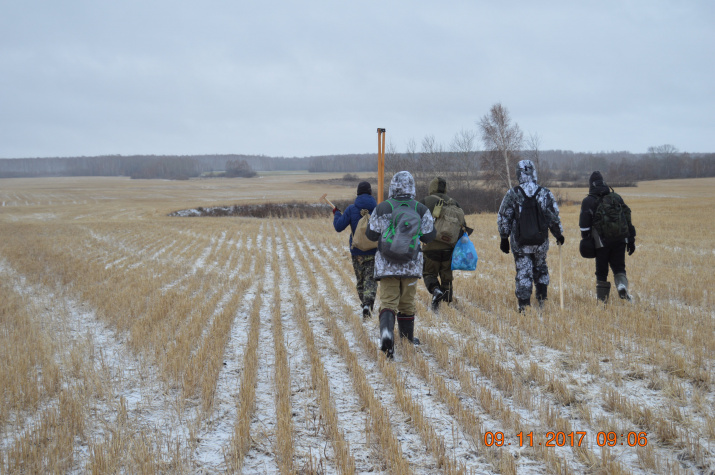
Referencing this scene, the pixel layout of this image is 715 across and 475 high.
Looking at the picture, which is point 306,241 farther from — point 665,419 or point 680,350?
point 665,419

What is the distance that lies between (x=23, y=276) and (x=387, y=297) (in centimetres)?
1030

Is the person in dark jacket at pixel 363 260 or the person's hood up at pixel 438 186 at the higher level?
the person's hood up at pixel 438 186

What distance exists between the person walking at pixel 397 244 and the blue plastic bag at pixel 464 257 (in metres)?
1.76

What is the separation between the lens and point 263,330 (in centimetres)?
705

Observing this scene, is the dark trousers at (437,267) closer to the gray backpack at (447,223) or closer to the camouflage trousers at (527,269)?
the gray backpack at (447,223)

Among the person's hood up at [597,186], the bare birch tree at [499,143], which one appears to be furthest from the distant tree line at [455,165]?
the person's hood up at [597,186]

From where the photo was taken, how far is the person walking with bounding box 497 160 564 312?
23.4 feet

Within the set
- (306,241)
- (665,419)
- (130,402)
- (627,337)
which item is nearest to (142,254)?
(306,241)

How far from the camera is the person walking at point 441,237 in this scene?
745cm

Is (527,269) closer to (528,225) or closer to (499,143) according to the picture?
(528,225)

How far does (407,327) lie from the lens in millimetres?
5992

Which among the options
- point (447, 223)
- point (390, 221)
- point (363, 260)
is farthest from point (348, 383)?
point (447, 223)

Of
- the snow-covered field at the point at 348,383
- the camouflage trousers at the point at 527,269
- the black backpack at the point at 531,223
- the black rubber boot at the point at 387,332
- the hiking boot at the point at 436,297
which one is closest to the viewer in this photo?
the snow-covered field at the point at 348,383

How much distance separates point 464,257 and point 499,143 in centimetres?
3676
